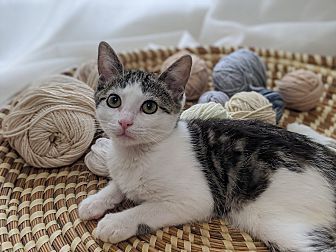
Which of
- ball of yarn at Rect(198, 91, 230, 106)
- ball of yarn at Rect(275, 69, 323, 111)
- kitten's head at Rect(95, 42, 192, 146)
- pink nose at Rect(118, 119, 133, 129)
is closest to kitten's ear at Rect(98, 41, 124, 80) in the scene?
kitten's head at Rect(95, 42, 192, 146)

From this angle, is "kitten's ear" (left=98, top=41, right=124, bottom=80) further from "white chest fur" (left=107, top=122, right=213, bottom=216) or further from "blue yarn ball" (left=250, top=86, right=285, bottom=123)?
"blue yarn ball" (left=250, top=86, right=285, bottom=123)

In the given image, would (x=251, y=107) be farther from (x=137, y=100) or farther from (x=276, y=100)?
(x=137, y=100)

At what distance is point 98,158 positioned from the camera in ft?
3.77

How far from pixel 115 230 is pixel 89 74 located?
0.56 m

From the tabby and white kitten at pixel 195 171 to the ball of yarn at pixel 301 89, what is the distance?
38cm

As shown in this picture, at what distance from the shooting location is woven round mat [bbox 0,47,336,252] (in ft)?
3.24

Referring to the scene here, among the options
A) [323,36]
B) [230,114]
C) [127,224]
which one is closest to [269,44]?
[323,36]

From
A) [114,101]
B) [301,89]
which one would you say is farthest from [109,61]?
[301,89]

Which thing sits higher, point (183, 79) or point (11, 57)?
point (183, 79)

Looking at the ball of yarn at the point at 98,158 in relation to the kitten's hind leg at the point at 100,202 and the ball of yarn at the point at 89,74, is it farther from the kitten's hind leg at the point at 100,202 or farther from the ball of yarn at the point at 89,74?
the ball of yarn at the point at 89,74

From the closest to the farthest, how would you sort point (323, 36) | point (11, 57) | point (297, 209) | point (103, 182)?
1. point (297, 209)
2. point (103, 182)
3. point (11, 57)
4. point (323, 36)

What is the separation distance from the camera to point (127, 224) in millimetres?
963

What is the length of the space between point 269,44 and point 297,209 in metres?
1.00

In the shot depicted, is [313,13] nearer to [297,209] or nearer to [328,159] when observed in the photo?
[328,159]
